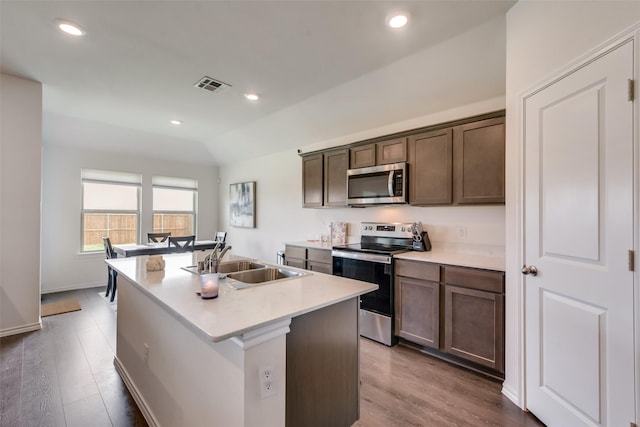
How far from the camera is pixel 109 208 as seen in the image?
5.39m

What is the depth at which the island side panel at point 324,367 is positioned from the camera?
140 centimetres

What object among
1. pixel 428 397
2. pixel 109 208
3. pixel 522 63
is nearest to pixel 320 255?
pixel 428 397

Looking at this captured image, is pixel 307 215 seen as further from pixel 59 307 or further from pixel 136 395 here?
pixel 59 307

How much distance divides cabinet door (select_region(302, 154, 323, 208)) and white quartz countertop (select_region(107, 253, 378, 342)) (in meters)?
2.30

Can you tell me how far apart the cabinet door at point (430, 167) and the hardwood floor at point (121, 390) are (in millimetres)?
1551

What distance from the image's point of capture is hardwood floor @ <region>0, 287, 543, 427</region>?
184 centimetres

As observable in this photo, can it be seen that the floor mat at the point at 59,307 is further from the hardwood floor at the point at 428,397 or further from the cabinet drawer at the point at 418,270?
the cabinet drawer at the point at 418,270

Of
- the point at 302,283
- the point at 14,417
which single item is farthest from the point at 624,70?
the point at 14,417

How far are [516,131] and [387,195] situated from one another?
1.46 meters

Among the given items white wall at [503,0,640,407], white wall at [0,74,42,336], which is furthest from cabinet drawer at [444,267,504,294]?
white wall at [0,74,42,336]

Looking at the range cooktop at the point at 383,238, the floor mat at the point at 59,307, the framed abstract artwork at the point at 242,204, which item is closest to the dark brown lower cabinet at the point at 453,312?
the range cooktop at the point at 383,238

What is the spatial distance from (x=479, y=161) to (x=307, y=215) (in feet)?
9.04

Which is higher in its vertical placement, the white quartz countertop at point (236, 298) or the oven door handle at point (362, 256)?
the white quartz countertop at point (236, 298)

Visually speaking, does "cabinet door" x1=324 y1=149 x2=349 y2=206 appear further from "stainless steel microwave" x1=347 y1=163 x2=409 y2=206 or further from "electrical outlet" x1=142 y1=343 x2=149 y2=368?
"electrical outlet" x1=142 y1=343 x2=149 y2=368
